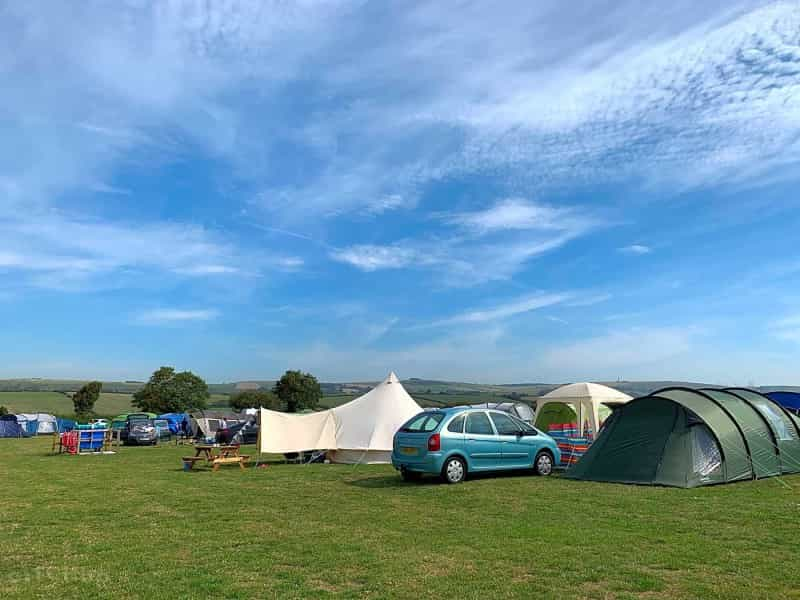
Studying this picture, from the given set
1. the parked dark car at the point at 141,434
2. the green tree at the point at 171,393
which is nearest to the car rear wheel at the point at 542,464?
the parked dark car at the point at 141,434

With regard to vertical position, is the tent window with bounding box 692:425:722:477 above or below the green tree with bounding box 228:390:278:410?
below

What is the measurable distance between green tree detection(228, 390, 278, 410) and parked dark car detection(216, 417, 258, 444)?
42.9 metres

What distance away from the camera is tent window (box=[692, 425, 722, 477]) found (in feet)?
44.9

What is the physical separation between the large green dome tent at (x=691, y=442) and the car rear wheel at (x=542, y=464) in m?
0.83

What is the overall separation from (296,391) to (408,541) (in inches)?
2861

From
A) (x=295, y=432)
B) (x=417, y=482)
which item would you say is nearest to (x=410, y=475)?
(x=417, y=482)

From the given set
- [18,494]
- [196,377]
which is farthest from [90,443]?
[196,377]

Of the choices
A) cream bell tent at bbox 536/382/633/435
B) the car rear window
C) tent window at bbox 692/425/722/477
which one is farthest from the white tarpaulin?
tent window at bbox 692/425/722/477

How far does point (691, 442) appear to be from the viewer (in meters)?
13.9

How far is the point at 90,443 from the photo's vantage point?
29.2 m

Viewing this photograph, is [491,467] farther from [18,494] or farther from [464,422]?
[18,494]

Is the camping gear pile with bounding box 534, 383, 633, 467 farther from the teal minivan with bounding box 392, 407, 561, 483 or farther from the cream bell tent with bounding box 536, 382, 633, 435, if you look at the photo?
the teal minivan with bounding box 392, 407, 561, 483

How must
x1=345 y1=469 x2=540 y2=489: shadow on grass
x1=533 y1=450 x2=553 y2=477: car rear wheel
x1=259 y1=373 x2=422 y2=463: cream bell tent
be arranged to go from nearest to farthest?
x1=345 y1=469 x2=540 y2=489: shadow on grass, x1=533 y1=450 x2=553 y2=477: car rear wheel, x1=259 y1=373 x2=422 y2=463: cream bell tent

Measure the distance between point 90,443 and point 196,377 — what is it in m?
46.9
